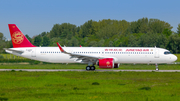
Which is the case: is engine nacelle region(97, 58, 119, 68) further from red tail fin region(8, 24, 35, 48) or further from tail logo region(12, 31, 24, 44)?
tail logo region(12, 31, 24, 44)

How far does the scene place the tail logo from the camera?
35781mm

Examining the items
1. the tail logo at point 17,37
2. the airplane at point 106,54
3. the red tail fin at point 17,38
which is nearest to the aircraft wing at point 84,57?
the airplane at point 106,54

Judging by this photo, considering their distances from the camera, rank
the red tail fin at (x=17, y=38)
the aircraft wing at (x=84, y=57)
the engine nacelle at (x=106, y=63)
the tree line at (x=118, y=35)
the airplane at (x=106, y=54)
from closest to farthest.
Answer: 1. the engine nacelle at (x=106, y=63)
2. the aircraft wing at (x=84, y=57)
3. the airplane at (x=106, y=54)
4. the red tail fin at (x=17, y=38)
5. the tree line at (x=118, y=35)

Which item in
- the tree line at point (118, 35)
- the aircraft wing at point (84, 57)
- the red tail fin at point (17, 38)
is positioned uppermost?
the tree line at point (118, 35)

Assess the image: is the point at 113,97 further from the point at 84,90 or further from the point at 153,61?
the point at 153,61

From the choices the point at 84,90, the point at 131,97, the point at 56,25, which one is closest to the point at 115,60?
the point at 84,90

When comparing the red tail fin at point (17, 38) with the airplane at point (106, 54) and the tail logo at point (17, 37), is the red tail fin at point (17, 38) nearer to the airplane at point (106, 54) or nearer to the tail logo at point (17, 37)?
the tail logo at point (17, 37)

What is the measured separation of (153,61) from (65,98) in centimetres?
2253

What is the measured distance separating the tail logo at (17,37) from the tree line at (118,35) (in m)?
59.7

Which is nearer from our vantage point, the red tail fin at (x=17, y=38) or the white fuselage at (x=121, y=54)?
the white fuselage at (x=121, y=54)

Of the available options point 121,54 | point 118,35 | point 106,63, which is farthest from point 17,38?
point 118,35

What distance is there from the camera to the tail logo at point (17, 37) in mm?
35781

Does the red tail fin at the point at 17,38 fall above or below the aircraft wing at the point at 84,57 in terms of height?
above

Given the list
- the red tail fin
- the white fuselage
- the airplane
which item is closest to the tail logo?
the red tail fin
